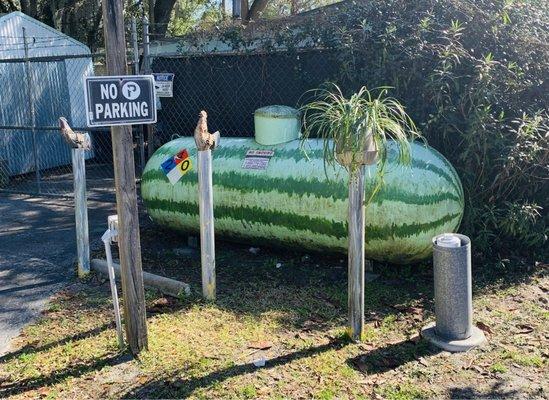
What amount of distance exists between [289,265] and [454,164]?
6.35 ft

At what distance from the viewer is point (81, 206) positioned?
5336 millimetres

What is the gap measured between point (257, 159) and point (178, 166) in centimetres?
92

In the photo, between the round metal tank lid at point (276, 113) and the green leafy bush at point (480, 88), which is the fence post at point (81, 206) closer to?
the round metal tank lid at point (276, 113)

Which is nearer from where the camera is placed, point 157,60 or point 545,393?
point 545,393

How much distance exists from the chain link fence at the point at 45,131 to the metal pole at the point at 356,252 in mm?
6868

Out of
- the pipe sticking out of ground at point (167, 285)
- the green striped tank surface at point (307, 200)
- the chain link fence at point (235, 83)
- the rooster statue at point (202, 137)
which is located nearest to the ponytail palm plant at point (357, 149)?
the green striped tank surface at point (307, 200)

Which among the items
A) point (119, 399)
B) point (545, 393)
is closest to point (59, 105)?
point (119, 399)

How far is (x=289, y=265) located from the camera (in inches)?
230

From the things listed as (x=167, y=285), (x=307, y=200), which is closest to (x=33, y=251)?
(x=167, y=285)

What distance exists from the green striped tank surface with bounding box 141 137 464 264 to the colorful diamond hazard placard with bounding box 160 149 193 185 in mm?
61

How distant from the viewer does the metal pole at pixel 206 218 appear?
4.73 metres

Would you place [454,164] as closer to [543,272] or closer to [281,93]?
[543,272]

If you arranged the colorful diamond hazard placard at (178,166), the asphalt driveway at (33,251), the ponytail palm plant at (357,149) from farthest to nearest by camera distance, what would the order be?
1. the colorful diamond hazard placard at (178,166)
2. the asphalt driveway at (33,251)
3. the ponytail palm plant at (357,149)

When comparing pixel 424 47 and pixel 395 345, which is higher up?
pixel 424 47
